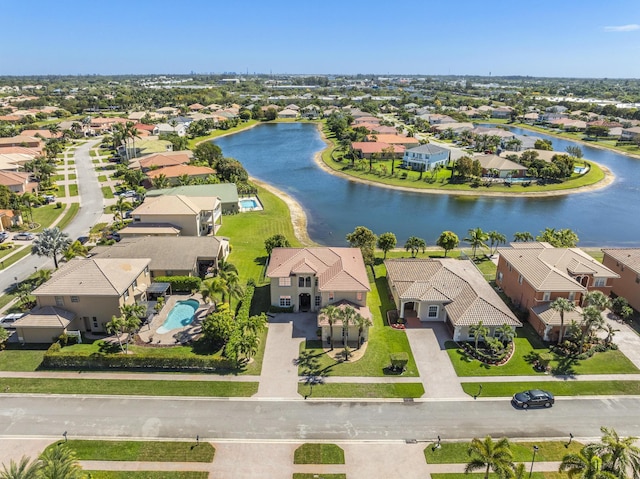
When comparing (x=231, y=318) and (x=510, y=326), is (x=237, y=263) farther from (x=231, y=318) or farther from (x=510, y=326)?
(x=510, y=326)

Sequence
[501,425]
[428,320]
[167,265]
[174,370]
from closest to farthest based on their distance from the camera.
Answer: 1. [501,425]
2. [174,370]
3. [428,320]
4. [167,265]

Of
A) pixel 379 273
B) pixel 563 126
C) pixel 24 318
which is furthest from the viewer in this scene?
pixel 563 126

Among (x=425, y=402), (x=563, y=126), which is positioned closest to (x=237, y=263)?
(x=425, y=402)

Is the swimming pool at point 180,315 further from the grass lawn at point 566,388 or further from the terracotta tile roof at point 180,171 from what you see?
the terracotta tile roof at point 180,171

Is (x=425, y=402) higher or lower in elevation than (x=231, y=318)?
lower

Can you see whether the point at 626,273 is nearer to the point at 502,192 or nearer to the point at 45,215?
the point at 502,192

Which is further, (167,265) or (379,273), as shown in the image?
(379,273)

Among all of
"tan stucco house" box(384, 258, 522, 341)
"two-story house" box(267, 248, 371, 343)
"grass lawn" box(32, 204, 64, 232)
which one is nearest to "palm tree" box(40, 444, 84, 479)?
"two-story house" box(267, 248, 371, 343)
